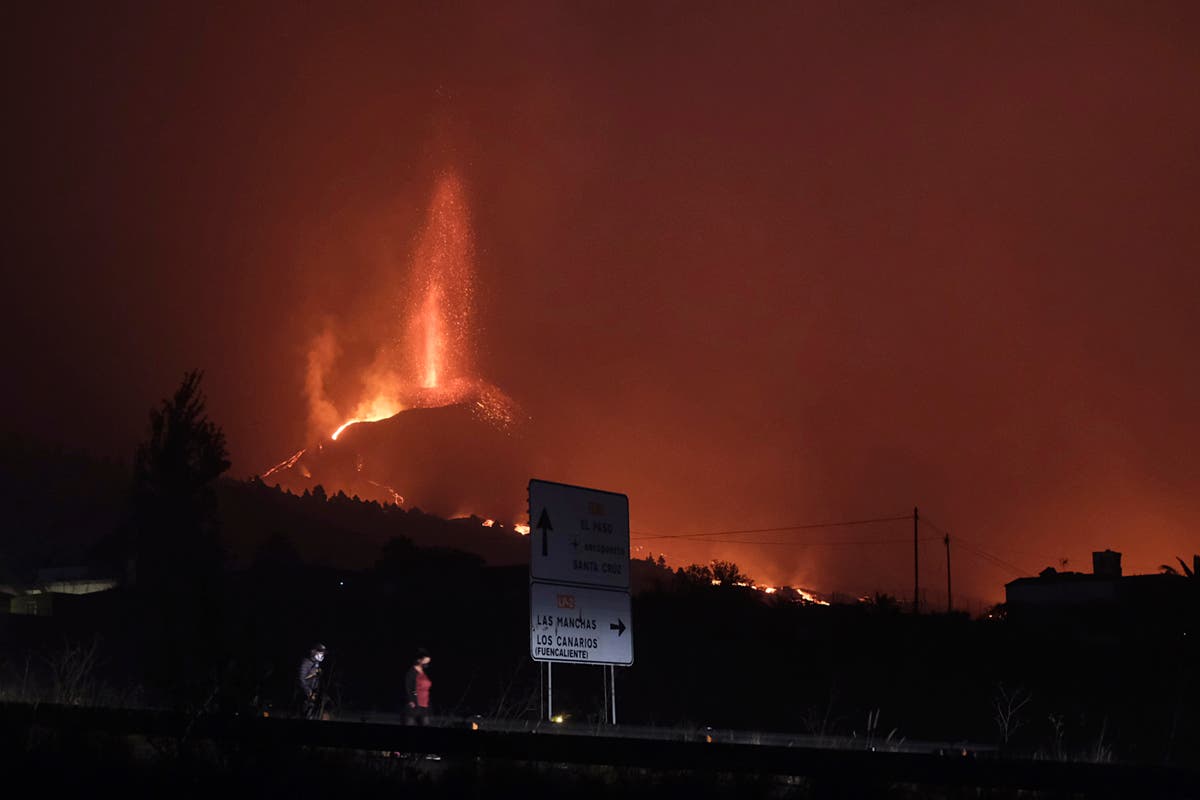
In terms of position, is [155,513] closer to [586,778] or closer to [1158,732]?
[1158,732]

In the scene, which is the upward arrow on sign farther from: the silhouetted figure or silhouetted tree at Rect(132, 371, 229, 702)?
silhouetted tree at Rect(132, 371, 229, 702)

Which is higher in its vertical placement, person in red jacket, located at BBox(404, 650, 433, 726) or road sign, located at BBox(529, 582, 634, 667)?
road sign, located at BBox(529, 582, 634, 667)

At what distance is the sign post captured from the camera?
17.7 m

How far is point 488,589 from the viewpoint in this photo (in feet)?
223

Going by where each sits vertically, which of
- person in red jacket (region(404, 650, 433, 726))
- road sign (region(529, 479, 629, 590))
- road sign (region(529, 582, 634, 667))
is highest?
road sign (region(529, 479, 629, 590))

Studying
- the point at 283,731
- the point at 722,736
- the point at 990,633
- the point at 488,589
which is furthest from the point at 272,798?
the point at 488,589

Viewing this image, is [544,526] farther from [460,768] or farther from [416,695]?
[460,768]

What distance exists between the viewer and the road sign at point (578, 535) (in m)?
17.8

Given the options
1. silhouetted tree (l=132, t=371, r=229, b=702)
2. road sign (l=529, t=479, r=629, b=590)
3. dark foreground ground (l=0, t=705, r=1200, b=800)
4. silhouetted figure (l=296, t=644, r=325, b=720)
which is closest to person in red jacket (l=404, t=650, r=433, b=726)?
silhouetted figure (l=296, t=644, r=325, b=720)

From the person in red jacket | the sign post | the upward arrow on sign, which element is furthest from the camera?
the person in red jacket

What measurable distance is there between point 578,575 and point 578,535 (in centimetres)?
56

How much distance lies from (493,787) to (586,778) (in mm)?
792

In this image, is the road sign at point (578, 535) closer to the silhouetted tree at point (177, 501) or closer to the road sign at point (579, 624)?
the road sign at point (579, 624)

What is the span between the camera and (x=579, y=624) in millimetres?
18328
